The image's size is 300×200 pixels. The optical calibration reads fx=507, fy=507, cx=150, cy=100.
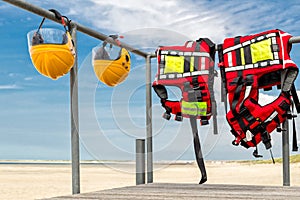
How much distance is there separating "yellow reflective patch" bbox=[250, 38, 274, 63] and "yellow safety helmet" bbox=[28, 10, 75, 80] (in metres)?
1.12

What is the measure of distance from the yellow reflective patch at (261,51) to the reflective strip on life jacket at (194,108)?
1.34 feet

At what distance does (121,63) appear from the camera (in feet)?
10.4

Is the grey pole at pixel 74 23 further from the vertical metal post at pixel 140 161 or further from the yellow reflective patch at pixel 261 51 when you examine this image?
the yellow reflective patch at pixel 261 51

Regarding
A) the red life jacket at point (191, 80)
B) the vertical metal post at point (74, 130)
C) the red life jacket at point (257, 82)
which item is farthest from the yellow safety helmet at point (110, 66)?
the red life jacket at point (257, 82)

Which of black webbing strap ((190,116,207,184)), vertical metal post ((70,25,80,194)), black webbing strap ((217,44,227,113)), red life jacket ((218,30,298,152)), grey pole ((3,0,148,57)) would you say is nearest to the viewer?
grey pole ((3,0,148,57))

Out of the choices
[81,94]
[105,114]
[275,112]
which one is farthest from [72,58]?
[275,112]

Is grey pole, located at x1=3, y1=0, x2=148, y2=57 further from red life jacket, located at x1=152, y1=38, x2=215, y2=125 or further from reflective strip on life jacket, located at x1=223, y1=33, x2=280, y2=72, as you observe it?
reflective strip on life jacket, located at x1=223, y1=33, x2=280, y2=72

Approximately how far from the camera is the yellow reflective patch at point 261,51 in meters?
2.97

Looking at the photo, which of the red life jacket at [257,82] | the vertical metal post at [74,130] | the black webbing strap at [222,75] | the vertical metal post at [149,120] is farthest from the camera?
the vertical metal post at [149,120]

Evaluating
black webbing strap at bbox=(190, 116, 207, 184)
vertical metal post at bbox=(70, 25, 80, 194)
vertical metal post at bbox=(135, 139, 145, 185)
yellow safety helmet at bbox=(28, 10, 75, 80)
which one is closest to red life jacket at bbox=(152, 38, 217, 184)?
black webbing strap at bbox=(190, 116, 207, 184)

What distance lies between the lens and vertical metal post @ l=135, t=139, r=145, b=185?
3.22 m

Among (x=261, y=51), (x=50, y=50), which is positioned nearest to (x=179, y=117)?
(x=261, y=51)

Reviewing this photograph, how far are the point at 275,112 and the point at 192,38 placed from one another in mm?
707

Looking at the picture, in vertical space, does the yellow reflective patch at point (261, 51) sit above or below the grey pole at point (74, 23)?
below
